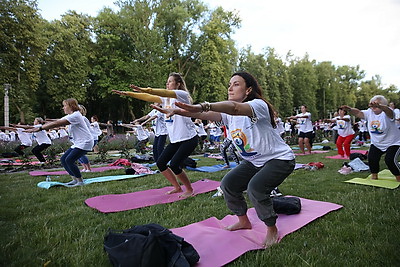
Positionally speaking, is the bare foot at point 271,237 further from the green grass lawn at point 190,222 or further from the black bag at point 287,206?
the black bag at point 287,206

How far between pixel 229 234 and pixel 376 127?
15.0ft

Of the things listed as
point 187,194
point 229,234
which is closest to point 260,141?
point 229,234

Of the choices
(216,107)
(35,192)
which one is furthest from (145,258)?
(35,192)

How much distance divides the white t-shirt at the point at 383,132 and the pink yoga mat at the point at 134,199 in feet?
12.1

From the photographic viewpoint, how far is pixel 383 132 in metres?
5.60

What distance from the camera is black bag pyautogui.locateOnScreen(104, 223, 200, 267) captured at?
6.98 ft

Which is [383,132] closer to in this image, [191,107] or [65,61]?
[191,107]

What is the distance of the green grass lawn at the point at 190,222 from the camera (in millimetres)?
2459

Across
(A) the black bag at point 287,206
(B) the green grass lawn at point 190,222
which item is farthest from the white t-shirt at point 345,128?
(A) the black bag at point 287,206

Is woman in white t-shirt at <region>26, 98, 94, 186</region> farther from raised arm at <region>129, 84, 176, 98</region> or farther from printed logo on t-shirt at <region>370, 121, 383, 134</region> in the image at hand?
printed logo on t-shirt at <region>370, 121, 383, 134</region>

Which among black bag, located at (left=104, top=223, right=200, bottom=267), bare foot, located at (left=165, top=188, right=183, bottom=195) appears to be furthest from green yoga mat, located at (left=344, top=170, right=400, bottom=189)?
black bag, located at (left=104, top=223, right=200, bottom=267)

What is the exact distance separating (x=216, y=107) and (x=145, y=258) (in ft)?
4.44

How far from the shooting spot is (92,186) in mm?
6082

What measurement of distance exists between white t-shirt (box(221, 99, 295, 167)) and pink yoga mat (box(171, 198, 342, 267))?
2.77ft
